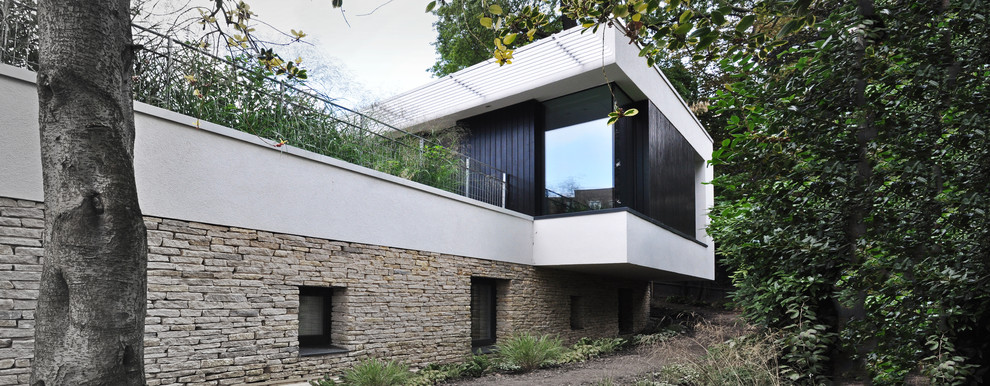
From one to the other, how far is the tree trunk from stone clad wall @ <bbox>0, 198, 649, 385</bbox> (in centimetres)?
297

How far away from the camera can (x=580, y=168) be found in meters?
11.5

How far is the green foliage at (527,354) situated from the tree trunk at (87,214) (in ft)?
22.7

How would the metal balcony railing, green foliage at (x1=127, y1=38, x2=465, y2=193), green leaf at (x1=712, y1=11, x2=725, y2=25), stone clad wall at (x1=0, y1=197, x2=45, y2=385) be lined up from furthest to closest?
green foliage at (x1=127, y1=38, x2=465, y2=193) < the metal balcony railing < stone clad wall at (x1=0, y1=197, x2=45, y2=385) < green leaf at (x1=712, y1=11, x2=725, y2=25)

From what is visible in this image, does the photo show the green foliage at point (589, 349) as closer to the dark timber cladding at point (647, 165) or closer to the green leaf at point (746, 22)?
the dark timber cladding at point (647, 165)

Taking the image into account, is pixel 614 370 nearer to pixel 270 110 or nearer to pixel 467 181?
pixel 467 181

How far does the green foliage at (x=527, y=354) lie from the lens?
29.0 ft

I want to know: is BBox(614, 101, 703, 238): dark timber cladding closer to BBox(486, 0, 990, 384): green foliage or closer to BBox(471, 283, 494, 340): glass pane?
BBox(471, 283, 494, 340): glass pane

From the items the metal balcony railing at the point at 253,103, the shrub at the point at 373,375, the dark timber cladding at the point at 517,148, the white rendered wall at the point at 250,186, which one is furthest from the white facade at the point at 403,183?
the shrub at the point at 373,375

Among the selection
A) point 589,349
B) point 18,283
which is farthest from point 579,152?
point 18,283

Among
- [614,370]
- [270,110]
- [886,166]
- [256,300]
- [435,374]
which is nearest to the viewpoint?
[886,166]

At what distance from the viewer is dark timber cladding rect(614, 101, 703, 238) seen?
1120 cm

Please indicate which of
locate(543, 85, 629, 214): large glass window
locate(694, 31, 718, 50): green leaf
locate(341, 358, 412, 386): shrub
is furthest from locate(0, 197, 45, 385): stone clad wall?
locate(543, 85, 629, 214): large glass window

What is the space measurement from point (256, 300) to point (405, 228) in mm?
2570

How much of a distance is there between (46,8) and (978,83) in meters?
4.36
